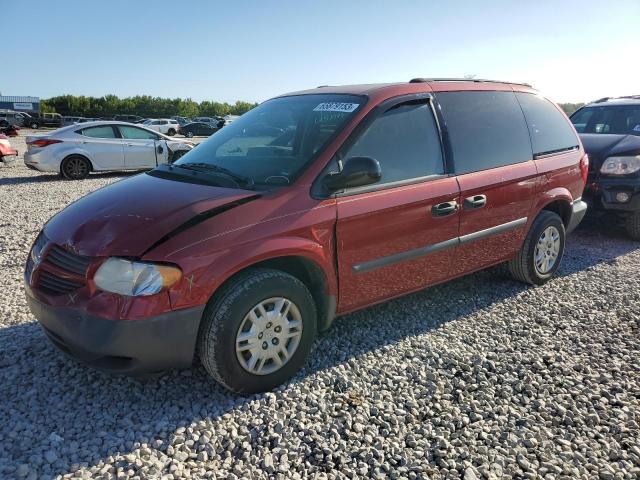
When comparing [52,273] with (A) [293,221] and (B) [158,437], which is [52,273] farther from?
(A) [293,221]

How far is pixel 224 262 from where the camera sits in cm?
275

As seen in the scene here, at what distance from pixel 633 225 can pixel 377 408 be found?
18.3ft

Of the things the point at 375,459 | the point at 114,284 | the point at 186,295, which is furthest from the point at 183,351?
the point at 375,459

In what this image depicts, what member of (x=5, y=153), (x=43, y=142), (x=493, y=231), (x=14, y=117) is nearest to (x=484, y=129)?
(x=493, y=231)

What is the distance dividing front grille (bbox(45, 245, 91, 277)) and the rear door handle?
8.89 feet

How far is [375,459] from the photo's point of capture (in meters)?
2.50

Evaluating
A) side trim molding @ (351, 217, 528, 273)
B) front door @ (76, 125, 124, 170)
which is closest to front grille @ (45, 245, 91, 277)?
side trim molding @ (351, 217, 528, 273)

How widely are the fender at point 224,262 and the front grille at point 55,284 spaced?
0.58 meters

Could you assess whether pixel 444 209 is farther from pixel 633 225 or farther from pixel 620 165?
pixel 633 225

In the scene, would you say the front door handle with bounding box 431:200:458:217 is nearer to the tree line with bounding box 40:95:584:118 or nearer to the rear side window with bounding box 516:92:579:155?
the rear side window with bounding box 516:92:579:155

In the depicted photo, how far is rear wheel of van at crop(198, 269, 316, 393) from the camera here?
110 inches

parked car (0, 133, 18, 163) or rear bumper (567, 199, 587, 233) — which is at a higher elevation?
parked car (0, 133, 18, 163)

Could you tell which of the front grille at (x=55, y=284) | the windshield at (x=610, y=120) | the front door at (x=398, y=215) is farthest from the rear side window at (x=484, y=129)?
the windshield at (x=610, y=120)

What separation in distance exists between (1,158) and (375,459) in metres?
14.5
